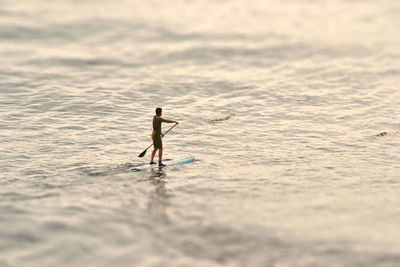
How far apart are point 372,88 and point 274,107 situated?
7.63 m

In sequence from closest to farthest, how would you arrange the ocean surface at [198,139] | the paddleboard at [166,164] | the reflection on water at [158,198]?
1. the ocean surface at [198,139]
2. the reflection on water at [158,198]
3. the paddleboard at [166,164]

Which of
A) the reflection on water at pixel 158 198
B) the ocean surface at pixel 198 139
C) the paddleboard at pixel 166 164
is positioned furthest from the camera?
the paddleboard at pixel 166 164

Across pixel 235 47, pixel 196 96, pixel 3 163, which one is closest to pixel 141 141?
pixel 3 163

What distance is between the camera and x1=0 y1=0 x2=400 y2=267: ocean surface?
12.2 m

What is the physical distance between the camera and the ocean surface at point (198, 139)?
12242 mm

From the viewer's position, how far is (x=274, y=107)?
1057 inches

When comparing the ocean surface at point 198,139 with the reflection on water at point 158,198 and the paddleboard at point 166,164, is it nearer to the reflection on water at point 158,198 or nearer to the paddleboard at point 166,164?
the reflection on water at point 158,198

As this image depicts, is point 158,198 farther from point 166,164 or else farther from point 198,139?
point 198,139

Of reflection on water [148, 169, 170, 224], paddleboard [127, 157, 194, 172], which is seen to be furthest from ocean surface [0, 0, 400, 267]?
paddleboard [127, 157, 194, 172]

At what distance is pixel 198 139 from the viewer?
21.8 metres

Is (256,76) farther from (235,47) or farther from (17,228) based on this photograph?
(17,228)

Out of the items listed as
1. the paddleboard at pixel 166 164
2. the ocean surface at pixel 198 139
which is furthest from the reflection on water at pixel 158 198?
the paddleboard at pixel 166 164

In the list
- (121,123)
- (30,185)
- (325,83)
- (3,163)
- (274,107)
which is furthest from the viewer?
(325,83)

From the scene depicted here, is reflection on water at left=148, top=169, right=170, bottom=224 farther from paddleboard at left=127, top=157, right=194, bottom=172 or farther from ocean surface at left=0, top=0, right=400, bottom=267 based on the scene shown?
paddleboard at left=127, top=157, right=194, bottom=172
